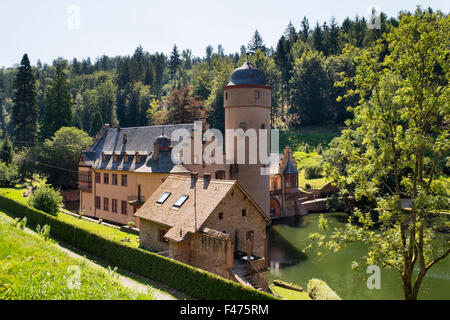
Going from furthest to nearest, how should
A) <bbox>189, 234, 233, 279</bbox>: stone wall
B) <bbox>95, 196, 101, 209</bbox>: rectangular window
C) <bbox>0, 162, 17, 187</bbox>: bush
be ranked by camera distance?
<bbox>0, 162, 17, 187</bbox>: bush, <bbox>95, 196, 101, 209</bbox>: rectangular window, <bbox>189, 234, 233, 279</bbox>: stone wall

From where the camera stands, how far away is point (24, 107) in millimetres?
69188

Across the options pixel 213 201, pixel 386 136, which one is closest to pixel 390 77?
pixel 386 136

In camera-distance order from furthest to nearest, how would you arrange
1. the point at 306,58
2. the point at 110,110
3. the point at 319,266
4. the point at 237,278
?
the point at 110,110 → the point at 306,58 → the point at 319,266 → the point at 237,278

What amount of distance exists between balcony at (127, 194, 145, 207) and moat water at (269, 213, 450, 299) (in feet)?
44.7

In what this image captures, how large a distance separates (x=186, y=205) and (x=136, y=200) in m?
15.2

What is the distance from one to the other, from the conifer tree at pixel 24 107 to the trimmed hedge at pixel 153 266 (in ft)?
147

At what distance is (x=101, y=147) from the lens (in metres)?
46.0

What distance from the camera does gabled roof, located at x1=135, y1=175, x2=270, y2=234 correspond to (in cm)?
2186

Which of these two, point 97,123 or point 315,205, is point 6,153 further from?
point 315,205

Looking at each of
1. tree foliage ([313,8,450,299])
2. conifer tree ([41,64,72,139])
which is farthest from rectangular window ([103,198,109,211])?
tree foliage ([313,8,450,299])

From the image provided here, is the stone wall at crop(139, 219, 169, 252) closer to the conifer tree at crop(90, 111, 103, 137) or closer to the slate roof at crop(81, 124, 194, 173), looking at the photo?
the slate roof at crop(81, 124, 194, 173)

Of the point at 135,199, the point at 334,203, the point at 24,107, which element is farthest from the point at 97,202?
the point at 24,107

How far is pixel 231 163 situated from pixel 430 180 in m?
22.7
